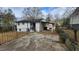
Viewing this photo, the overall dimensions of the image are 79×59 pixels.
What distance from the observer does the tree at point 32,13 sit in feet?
7.66

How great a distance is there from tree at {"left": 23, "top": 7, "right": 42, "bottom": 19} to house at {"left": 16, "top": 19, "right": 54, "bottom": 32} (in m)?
0.05

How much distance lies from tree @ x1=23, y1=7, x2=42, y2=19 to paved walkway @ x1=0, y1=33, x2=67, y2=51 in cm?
22

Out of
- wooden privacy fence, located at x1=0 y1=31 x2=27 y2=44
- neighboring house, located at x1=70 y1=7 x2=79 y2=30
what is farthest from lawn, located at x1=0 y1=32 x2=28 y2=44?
neighboring house, located at x1=70 y1=7 x2=79 y2=30

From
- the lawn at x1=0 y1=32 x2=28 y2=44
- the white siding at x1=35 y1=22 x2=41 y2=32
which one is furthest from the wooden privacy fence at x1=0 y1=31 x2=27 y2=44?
the white siding at x1=35 y1=22 x2=41 y2=32

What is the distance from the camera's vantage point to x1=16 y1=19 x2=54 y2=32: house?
7.63ft

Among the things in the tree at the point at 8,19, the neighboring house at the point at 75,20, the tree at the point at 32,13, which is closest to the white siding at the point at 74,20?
the neighboring house at the point at 75,20

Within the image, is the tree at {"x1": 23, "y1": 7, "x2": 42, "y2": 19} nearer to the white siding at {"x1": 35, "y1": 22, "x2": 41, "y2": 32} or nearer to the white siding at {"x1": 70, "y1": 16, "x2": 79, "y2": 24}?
the white siding at {"x1": 35, "y1": 22, "x2": 41, "y2": 32}

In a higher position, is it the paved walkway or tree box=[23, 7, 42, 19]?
tree box=[23, 7, 42, 19]

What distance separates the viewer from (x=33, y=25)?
7.69 feet

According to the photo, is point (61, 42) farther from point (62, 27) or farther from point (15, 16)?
point (15, 16)

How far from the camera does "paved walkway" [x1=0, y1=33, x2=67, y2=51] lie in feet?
7.64

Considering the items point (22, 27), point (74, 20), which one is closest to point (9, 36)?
point (22, 27)

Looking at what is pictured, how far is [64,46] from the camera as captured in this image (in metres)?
2.33

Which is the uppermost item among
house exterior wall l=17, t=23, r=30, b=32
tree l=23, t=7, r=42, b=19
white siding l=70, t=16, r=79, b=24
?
tree l=23, t=7, r=42, b=19
